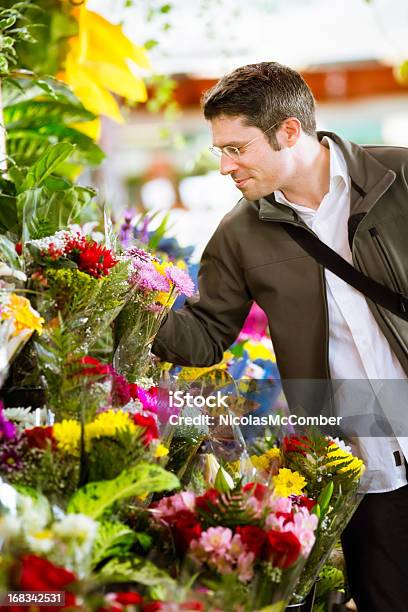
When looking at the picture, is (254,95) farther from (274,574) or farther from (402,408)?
(274,574)

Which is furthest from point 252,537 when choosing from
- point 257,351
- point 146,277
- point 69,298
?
point 257,351

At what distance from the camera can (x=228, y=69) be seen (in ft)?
11.3

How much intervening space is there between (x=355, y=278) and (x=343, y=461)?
1.93ft

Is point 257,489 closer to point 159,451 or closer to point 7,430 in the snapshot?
point 159,451

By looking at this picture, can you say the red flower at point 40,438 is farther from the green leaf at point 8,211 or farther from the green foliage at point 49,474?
the green leaf at point 8,211

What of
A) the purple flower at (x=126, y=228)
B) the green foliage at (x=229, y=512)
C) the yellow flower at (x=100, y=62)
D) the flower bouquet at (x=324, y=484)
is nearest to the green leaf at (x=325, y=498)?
the flower bouquet at (x=324, y=484)

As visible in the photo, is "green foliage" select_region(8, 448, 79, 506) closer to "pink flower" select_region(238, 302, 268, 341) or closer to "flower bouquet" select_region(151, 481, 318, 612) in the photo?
"flower bouquet" select_region(151, 481, 318, 612)

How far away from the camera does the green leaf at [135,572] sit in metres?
0.99

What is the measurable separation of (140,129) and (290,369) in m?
6.32

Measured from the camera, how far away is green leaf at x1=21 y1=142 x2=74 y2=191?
176 centimetres

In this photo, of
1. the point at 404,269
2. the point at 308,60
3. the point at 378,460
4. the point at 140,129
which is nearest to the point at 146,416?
the point at 378,460

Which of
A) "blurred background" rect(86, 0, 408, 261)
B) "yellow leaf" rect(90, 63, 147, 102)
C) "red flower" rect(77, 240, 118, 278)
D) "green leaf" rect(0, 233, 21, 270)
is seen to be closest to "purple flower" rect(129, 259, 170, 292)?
"red flower" rect(77, 240, 118, 278)

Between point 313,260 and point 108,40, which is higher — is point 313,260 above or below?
below

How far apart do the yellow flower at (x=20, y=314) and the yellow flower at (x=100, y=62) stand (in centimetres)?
106
